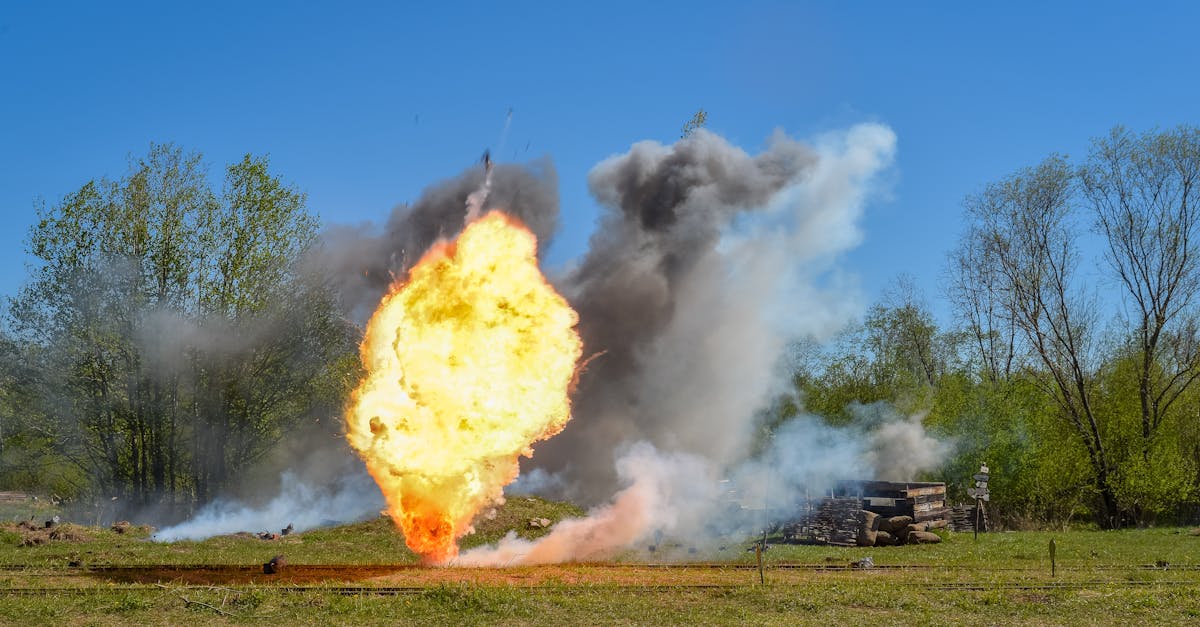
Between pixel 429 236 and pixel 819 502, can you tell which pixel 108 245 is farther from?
pixel 819 502

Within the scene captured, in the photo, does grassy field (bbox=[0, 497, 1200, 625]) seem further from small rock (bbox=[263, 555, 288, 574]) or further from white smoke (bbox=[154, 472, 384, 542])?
white smoke (bbox=[154, 472, 384, 542])

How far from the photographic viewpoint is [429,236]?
4059 centimetres

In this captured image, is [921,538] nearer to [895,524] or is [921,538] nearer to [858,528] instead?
[895,524]

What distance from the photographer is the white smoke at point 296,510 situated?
38.8 metres

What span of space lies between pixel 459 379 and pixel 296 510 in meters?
24.7

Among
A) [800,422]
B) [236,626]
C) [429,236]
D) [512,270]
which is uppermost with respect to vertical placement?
[429,236]

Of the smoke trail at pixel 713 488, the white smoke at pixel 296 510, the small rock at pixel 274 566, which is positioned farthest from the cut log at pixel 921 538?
the small rock at pixel 274 566

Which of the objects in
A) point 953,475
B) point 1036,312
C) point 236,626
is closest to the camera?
point 236,626

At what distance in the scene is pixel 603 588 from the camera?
19.6m

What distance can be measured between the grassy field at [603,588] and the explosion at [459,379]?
2.21m

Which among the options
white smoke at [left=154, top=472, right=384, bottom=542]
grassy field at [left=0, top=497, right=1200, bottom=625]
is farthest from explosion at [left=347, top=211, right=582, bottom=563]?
white smoke at [left=154, top=472, right=384, bottom=542]

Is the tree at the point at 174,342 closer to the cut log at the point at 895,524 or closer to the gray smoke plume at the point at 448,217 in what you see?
the gray smoke plume at the point at 448,217

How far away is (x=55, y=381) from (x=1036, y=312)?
57440mm

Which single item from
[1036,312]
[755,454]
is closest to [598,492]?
[755,454]
